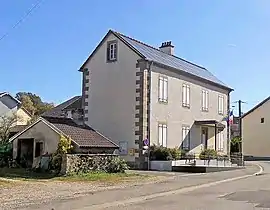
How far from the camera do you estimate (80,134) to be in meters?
25.2

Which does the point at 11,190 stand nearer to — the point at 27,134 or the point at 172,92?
the point at 27,134

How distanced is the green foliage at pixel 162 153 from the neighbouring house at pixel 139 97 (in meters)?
0.56

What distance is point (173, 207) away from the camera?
43.0 ft

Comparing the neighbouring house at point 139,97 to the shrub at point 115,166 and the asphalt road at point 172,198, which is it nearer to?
the shrub at point 115,166

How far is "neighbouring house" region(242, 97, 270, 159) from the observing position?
5691cm

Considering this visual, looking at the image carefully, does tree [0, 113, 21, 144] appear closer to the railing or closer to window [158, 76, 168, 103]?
window [158, 76, 168, 103]

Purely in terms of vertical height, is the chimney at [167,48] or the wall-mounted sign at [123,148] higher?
the chimney at [167,48]

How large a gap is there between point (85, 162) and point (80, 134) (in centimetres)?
258

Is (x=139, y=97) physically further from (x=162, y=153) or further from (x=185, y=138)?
(x=185, y=138)

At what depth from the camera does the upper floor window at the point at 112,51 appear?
31.5 m

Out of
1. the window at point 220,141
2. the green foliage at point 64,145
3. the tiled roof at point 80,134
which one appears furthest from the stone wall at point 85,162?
the window at point 220,141

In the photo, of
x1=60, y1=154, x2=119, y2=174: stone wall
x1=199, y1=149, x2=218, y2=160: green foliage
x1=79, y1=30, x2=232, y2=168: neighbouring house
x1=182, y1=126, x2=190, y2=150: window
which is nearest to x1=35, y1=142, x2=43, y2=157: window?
x1=60, y1=154, x2=119, y2=174: stone wall

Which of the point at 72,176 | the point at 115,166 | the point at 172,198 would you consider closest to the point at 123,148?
the point at 115,166

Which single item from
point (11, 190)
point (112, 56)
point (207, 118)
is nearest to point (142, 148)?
point (112, 56)
